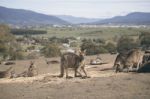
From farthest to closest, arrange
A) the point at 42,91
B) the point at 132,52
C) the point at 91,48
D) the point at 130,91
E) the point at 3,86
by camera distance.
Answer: the point at 91,48
the point at 132,52
the point at 3,86
the point at 42,91
the point at 130,91

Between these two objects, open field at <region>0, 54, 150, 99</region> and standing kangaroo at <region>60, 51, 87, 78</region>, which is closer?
open field at <region>0, 54, 150, 99</region>

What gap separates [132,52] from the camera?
2189 cm

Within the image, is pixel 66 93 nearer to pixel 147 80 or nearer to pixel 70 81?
pixel 70 81

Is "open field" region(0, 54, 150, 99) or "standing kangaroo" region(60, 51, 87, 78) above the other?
"standing kangaroo" region(60, 51, 87, 78)

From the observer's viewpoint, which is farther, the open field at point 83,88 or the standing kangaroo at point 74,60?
the standing kangaroo at point 74,60

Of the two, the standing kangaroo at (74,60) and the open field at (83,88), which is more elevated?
the standing kangaroo at (74,60)

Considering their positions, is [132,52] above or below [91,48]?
above

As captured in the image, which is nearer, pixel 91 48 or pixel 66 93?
pixel 66 93

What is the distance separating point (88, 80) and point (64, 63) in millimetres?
2463

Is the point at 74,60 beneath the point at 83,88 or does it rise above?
above

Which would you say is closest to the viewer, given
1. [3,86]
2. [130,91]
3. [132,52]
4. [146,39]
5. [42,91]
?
[130,91]

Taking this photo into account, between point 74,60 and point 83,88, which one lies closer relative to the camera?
point 83,88

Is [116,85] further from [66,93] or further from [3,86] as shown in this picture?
[3,86]

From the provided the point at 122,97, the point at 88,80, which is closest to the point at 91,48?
the point at 88,80
